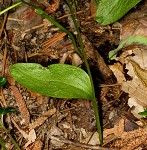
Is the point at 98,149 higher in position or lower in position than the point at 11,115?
lower

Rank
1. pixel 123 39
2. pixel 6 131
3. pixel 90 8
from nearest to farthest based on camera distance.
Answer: pixel 6 131 → pixel 123 39 → pixel 90 8

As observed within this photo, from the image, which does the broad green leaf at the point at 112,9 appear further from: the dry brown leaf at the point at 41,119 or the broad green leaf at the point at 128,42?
the dry brown leaf at the point at 41,119

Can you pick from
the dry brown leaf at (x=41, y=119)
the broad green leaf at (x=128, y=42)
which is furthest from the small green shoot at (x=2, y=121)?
the broad green leaf at (x=128, y=42)

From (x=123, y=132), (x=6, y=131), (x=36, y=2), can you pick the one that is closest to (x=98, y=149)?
(x=123, y=132)

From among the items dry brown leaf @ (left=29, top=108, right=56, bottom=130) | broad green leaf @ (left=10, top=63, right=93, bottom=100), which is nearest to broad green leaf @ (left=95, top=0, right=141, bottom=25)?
broad green leaf @ (left=10, top=63, right=93, bottom=100)

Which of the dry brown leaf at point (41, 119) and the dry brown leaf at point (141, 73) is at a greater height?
the dry brown leaf at point (141, 73)

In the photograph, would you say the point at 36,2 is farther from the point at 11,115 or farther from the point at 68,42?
the point at 11,115

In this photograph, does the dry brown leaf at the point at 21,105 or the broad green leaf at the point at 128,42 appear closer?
the dry brown leaf at the point at 21,105

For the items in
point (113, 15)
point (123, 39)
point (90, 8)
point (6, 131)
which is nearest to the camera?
point (113, 15)
